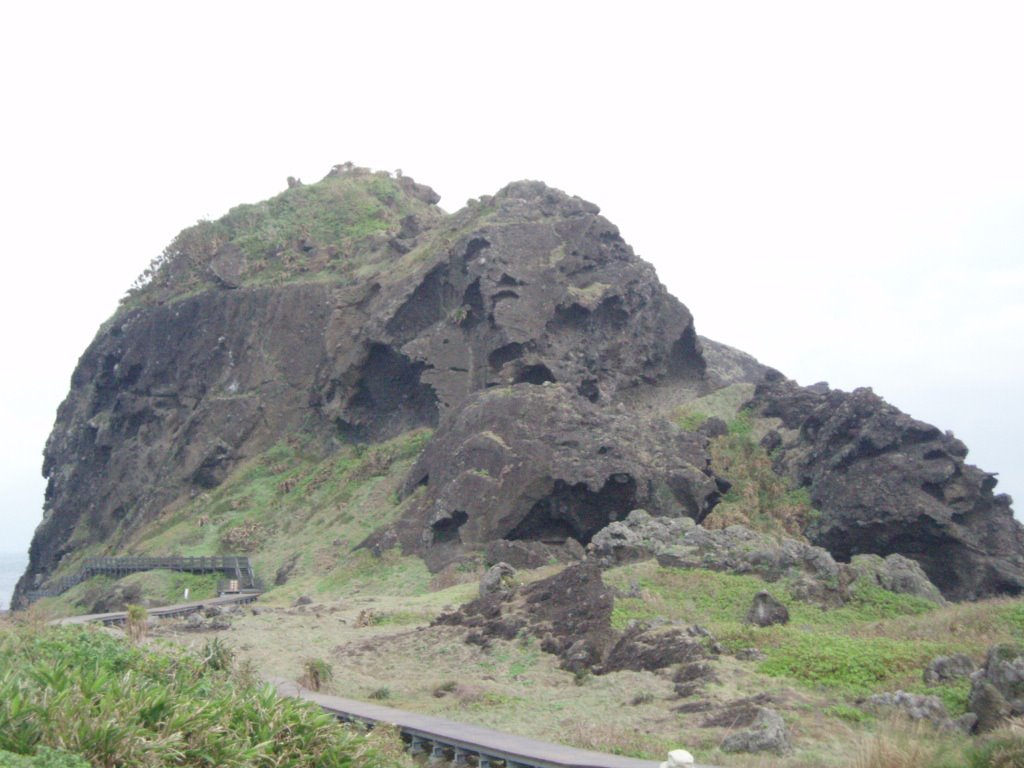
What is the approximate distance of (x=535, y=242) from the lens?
5225 cm

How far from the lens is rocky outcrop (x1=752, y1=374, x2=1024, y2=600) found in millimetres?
36906

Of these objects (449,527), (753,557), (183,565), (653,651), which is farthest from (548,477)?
(183,565)

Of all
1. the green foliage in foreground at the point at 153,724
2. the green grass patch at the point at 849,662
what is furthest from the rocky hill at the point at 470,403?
the green foliage in foreground at the point at 153,724

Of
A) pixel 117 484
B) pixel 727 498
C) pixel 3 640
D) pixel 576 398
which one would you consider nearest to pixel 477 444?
pixel 576 398

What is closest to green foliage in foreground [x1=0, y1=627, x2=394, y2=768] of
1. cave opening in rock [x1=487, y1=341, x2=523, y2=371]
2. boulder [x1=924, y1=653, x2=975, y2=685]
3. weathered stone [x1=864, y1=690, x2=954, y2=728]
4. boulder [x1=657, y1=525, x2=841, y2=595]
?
weathered stone [x1=864, y1=690, x2=954, y2=728]

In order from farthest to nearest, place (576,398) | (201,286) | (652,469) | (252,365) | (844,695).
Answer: (201,286), (252,365), (576,398), (652,469), (844,695)

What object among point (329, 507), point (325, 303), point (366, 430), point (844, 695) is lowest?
point (844, 695)

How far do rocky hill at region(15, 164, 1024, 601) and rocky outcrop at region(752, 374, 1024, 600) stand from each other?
79 millimetres

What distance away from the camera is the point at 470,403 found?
43219mm

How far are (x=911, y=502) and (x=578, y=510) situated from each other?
446 inches

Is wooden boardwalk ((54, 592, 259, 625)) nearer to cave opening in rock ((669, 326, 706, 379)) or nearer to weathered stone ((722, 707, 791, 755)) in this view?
weathered stone ((722, 707, 791, 755))

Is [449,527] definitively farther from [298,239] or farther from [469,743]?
[298,239]

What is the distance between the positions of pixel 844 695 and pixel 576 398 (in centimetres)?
2510

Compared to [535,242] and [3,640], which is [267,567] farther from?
[3,640]
